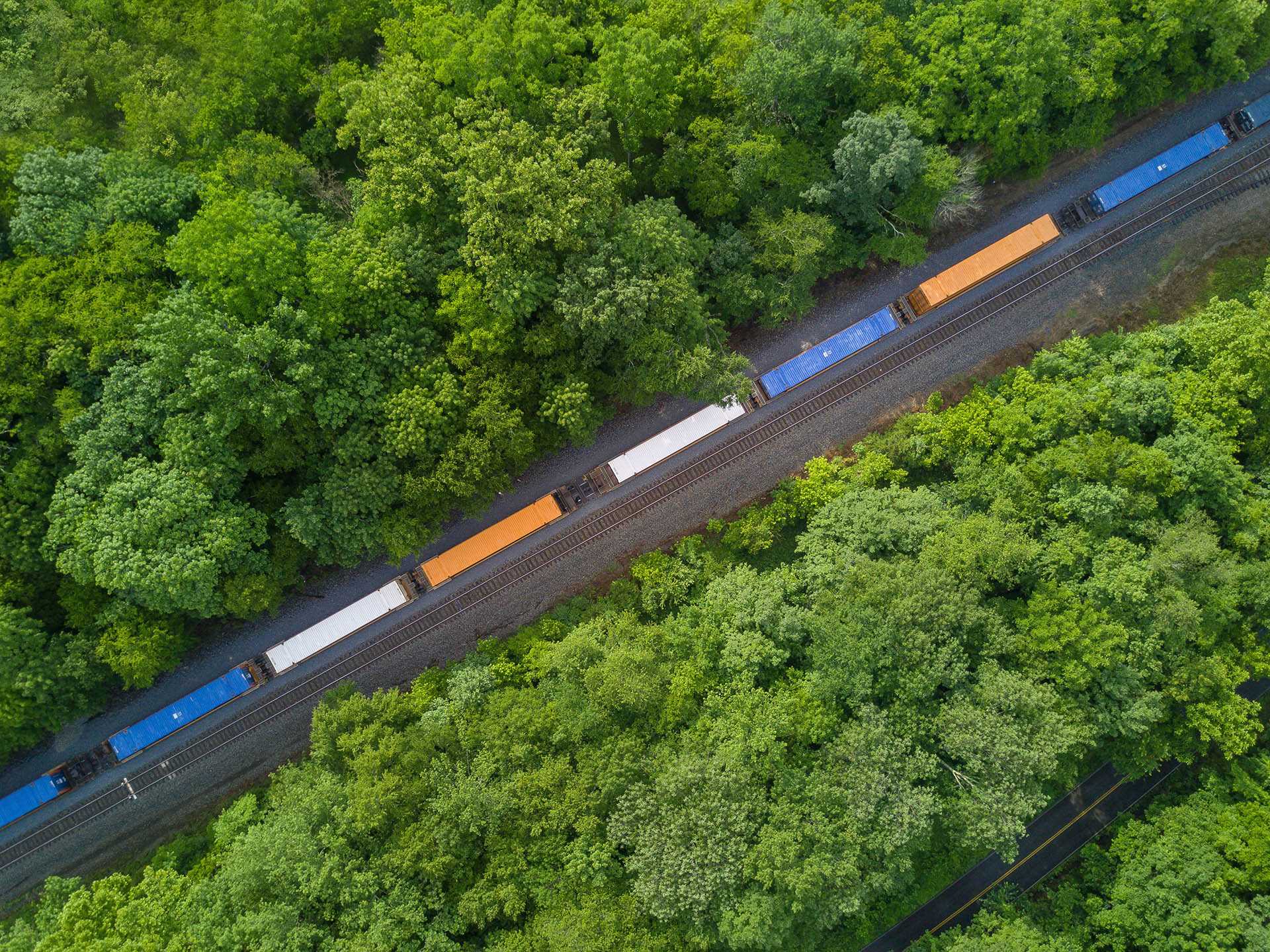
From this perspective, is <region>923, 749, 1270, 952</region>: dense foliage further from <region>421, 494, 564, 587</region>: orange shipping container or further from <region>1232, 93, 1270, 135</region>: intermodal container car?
<region>1232, 93, 1270, 135</region>: intermodal container car

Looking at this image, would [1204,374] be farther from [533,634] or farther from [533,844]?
[533,844]

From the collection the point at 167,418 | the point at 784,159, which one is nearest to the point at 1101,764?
the point at 784,159

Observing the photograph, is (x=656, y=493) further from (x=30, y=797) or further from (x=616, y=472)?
(x=30, y=797)

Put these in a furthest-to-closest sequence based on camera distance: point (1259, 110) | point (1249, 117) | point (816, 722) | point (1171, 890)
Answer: point (1259, 110)
point (1249, 117)
point (1171, 890)
point (816, 722)

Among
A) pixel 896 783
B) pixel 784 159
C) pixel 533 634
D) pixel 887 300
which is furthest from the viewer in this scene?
pixel 887 300

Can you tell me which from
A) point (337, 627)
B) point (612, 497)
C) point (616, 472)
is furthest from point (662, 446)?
point (337, 627)

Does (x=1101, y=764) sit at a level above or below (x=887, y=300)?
below

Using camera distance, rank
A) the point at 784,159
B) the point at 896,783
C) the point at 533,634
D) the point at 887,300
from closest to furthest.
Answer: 1. the point at 896,783
2. the point at 784,159
3. the point at 533,634
4. the point at 887,300

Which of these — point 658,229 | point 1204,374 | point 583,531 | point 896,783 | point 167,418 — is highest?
point 167,418
